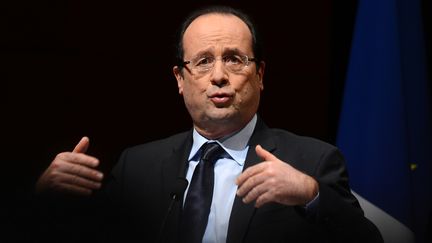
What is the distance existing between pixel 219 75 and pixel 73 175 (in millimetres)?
554

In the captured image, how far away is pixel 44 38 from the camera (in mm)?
2502

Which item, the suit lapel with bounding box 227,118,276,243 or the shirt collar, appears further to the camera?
the shirt collar

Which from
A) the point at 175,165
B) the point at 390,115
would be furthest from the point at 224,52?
the point at 390,115

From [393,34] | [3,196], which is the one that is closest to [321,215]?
[3,196]

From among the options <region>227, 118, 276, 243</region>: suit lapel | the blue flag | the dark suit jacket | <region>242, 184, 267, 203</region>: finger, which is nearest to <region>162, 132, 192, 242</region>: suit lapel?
the dark suit jacket

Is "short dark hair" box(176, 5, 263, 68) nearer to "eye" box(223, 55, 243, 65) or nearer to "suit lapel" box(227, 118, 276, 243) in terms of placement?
"eye" box(223, 55, 243, 65)

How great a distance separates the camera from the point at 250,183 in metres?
1.32

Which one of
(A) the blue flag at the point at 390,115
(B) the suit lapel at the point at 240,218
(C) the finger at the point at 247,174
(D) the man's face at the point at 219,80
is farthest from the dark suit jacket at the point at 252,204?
(A) the blue flag at the point at 390,115

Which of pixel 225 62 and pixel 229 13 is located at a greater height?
pixel 229 13

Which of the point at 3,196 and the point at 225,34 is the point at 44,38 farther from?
the point at 3,196

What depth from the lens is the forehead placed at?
1.80 meters

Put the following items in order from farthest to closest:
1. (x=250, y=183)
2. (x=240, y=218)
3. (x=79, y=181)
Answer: (x=240, y=218)
(x=79, y=181)
(x=250, y=183)

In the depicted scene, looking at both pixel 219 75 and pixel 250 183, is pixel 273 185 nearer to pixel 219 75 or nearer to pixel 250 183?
pixel 250 183

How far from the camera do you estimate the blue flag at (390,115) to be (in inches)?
94.0
